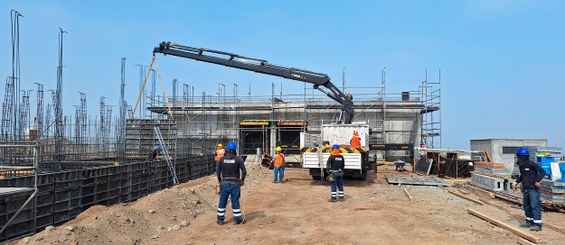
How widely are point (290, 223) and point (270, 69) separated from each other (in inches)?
542

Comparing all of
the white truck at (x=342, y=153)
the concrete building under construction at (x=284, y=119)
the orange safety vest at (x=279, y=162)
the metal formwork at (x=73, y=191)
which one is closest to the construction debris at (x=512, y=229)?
the white truck at (x=342, y=153)

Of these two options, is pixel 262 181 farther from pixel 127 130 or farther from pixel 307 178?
pixel 127 130

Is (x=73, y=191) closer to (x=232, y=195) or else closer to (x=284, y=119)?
(x=232, y=195)

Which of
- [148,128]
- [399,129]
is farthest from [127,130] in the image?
[399,129]

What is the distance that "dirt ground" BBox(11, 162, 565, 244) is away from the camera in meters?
6.98

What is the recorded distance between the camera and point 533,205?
791 cm

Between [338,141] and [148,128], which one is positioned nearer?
[338,141]

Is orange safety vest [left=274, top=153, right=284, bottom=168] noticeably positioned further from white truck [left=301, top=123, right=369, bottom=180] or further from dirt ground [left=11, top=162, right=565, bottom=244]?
dirt ground [left=11, top=162, right=565, bottom=244]

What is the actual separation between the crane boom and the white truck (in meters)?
3.35

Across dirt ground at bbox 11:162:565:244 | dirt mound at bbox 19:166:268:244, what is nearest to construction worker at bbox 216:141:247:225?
dirt ground at bbox 11:162:565:244

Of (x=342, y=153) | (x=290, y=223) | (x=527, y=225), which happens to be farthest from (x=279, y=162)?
(x=527, y=225)

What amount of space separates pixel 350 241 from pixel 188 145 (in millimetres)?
26085

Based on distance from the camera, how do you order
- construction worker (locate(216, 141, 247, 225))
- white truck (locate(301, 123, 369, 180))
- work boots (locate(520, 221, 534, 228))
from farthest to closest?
white truck (locate(301, 123, 369, 180)) < construction worker (locate(216, 141, 247, 225)) < work boots (locate(520, 221, 534, 228))

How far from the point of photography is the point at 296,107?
104 feet
